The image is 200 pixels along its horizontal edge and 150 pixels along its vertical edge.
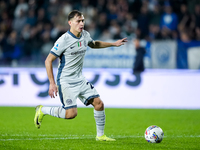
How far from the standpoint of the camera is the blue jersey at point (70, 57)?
539 centimetres

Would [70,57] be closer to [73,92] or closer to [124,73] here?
[73,92]

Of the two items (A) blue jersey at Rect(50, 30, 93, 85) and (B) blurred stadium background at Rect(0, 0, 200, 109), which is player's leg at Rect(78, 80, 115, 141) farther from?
(B) blurred stadium background at Rect(0, 0, 200, 109)

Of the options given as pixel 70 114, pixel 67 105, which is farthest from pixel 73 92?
pixel 70 114

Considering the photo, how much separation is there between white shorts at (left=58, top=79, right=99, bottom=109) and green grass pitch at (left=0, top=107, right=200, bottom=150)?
1.96 feet

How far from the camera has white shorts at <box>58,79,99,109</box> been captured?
539 cm

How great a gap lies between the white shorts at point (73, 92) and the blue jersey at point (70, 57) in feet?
0.25

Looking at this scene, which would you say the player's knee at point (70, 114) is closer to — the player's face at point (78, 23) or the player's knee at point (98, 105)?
the player's knee at point (98, 105)

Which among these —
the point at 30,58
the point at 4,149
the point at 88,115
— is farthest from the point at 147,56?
the point at 4,149

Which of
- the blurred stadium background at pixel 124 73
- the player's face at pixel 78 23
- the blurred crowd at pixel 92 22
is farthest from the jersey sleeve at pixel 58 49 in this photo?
the blurred crowd at pixel 92 22

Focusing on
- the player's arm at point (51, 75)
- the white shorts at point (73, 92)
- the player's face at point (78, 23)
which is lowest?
the white shorts at point (73, 92)

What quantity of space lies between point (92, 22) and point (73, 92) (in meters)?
7.83

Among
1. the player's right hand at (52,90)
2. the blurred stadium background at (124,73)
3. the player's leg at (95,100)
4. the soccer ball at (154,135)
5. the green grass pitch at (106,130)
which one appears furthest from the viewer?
the blurred stadium background at (124,73)

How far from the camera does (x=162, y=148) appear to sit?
197 inches

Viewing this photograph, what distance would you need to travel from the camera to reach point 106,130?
692cm
